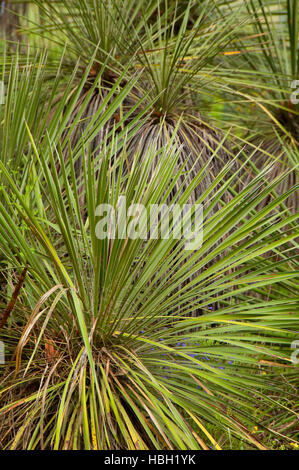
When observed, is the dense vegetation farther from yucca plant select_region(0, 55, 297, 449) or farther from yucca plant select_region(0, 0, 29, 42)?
yucca plant select_region(0, 0, 29, 42)

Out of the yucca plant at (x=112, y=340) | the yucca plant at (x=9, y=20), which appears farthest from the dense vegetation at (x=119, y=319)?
the yucca plant at (x=9, y=20)

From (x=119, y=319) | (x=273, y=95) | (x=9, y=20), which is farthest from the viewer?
(x=9, y=20)

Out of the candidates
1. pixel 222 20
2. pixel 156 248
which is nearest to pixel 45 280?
pixel 156 248

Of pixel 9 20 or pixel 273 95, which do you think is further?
pixel 9 20

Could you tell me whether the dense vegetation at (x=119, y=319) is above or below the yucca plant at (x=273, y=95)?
below

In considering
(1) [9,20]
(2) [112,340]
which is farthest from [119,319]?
(1) [9,20]

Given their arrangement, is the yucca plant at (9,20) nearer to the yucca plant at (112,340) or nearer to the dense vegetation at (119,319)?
the dense vegetation at (119,319)

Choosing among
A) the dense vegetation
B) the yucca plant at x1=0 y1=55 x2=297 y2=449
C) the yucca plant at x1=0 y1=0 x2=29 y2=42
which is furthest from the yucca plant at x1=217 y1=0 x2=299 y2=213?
the yucca plant at x1=0 y1=0 x2=29 y2=42

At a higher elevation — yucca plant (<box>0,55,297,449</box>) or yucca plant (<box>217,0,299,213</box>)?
yucca plant (<box>217,0,299,213</box>)

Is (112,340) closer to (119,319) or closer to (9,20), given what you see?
(119,319)
